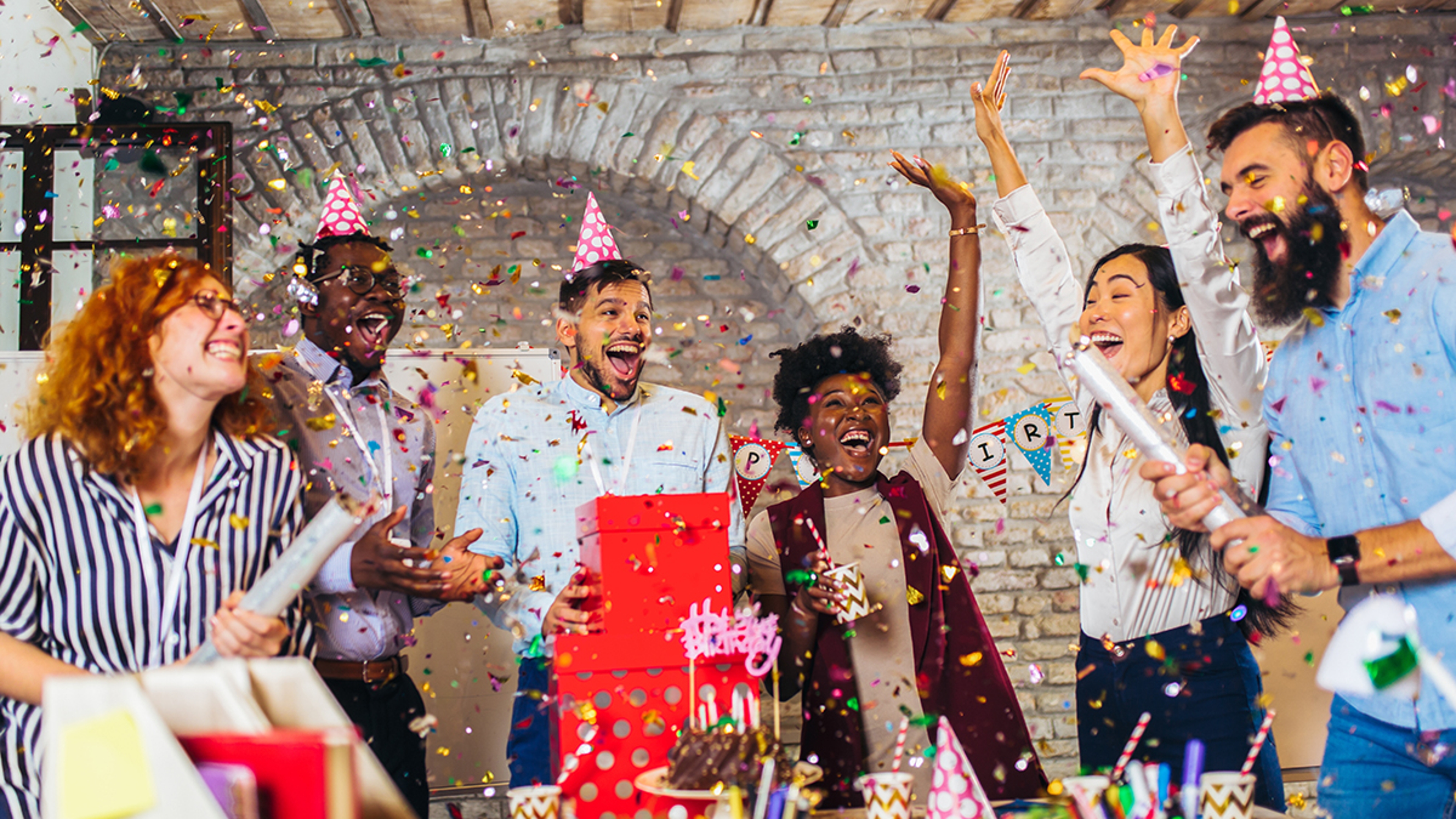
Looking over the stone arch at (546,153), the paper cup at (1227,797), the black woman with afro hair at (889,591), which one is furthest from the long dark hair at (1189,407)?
the stone arch at (546,153)

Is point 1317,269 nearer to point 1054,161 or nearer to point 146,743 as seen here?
point 146,743

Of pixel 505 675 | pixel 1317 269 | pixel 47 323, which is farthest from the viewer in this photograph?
pixel 47 323

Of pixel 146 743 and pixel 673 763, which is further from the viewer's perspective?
pixel 673 763

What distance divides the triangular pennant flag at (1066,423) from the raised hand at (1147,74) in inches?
67.1

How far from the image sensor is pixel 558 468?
234 cm

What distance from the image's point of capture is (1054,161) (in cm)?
383

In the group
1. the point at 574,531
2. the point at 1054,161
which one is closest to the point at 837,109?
the point at 1054,161

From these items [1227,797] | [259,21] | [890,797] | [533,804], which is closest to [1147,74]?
[1227,797]

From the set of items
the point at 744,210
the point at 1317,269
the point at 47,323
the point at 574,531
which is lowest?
the point at 574,531

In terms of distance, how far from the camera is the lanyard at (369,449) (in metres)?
2.22

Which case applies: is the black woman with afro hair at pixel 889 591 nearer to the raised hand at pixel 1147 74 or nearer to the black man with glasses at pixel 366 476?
the raised hand at pixel 1147 74

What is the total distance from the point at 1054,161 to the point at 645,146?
1.53 meters

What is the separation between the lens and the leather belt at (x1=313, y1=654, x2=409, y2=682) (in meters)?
2.03

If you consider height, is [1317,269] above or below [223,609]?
A: above
